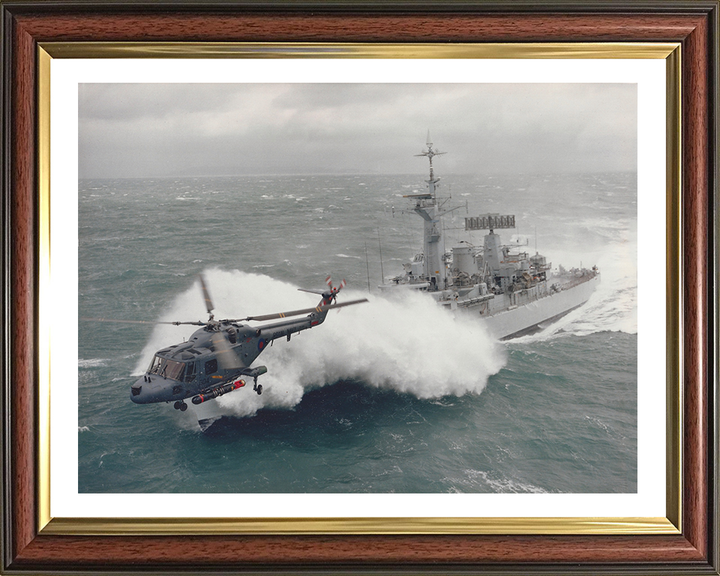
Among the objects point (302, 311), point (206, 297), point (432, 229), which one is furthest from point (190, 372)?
point (432, 229)

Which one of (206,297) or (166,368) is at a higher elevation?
(206,297)

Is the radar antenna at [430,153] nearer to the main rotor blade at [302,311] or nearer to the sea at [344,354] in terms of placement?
the sea at [344,354]

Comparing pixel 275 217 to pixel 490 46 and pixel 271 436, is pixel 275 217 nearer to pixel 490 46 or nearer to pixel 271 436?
pixel 271 436

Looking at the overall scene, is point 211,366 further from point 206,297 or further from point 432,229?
point 432,229

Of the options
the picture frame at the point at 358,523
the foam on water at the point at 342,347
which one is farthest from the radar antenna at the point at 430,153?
the foam on water at the point at 342,347

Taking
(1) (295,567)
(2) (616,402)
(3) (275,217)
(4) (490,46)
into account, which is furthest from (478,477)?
(4) (490,46)

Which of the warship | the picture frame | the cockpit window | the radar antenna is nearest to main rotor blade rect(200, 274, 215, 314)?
the cockpit window
